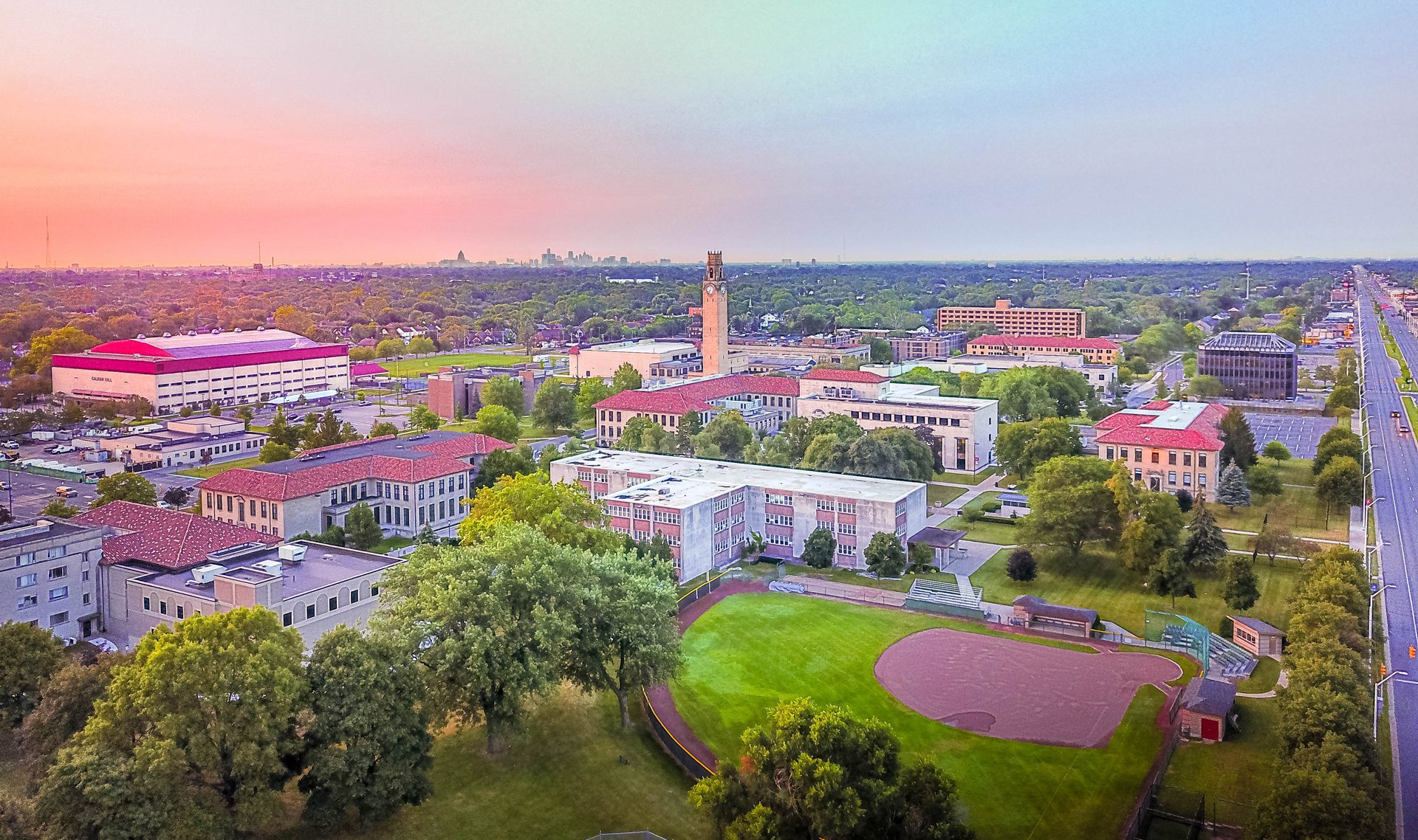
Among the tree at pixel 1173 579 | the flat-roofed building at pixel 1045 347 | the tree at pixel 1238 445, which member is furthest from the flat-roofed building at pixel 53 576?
the flat-roofed building at pixel 1045 347

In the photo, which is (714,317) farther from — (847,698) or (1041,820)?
(1041,820)

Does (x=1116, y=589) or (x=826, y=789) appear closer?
(x=826, y=789)

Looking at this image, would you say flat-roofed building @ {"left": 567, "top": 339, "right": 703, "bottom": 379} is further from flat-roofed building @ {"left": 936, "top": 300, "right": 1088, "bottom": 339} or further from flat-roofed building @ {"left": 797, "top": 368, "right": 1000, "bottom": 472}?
flat-roofed building @ {"left": 936, "top": 300, "right": 1088, "bottom": 339}

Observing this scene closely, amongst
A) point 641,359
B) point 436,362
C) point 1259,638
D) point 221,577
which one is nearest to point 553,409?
point 641,359

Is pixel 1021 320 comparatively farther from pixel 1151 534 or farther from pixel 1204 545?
pixel 1151 534

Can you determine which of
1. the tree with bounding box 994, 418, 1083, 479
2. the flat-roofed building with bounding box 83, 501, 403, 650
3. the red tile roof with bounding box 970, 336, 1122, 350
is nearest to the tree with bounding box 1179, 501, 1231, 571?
the tree with bounding box 994, 418, 1083, 479

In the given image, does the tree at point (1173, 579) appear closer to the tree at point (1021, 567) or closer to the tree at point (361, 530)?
the tree at point (1021, 567)
